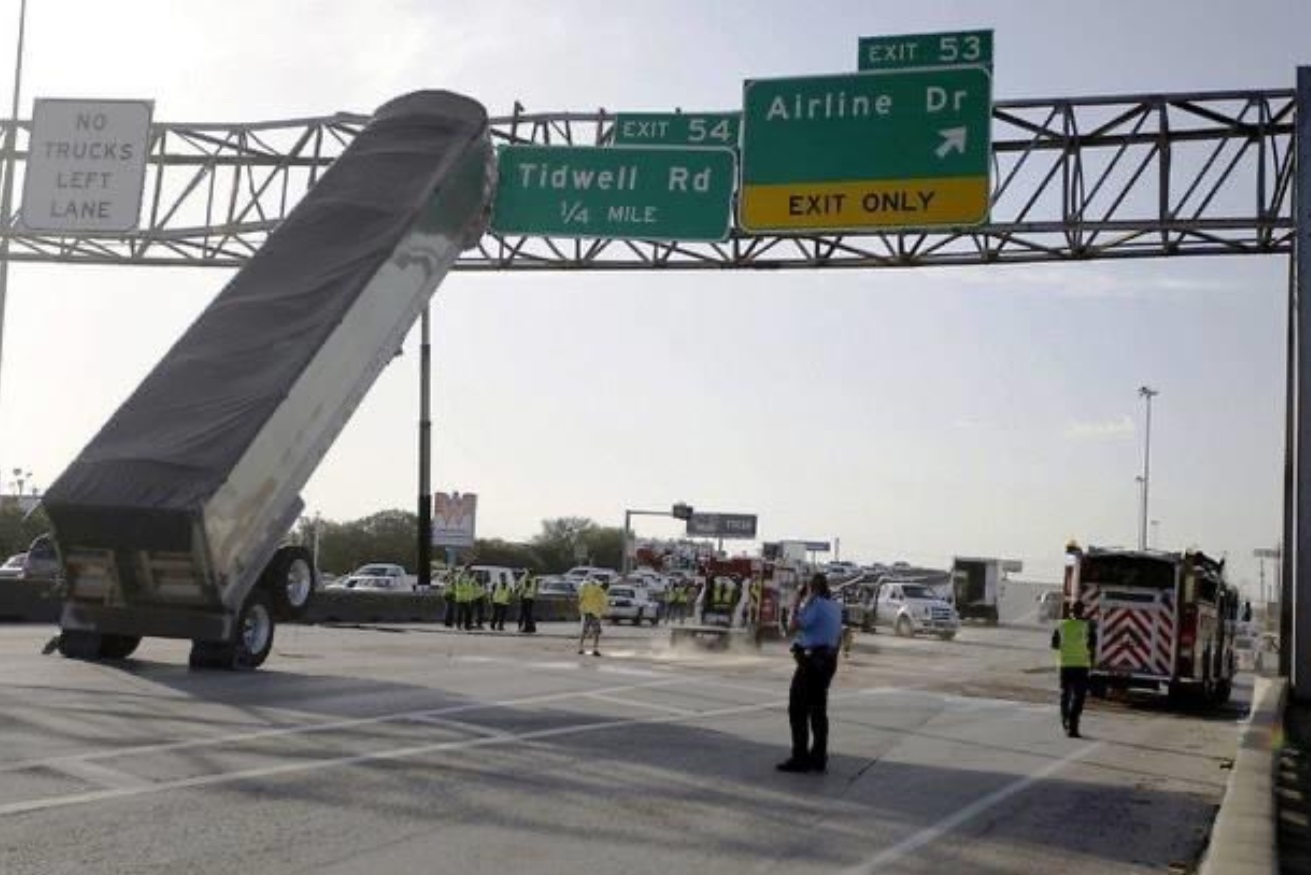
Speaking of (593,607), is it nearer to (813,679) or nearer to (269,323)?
(269,323)

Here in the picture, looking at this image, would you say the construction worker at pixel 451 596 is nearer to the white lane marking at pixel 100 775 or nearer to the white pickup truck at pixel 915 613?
the white pickup truck at pixel 915 613

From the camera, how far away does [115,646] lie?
62.5 ft

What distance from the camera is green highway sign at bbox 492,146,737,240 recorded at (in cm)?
2294

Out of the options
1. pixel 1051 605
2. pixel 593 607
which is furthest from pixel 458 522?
pixel 593 607

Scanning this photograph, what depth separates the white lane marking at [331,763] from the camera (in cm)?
881

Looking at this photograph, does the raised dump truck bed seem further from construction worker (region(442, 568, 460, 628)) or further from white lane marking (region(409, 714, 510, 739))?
construction worker (region(442, 568, 460, 628))

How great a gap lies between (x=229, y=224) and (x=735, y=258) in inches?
333

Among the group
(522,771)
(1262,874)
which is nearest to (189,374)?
(522,771)

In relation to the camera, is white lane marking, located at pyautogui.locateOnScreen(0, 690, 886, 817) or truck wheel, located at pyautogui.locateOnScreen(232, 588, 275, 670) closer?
white lane marking, located at pyautogui.locateOnScreen(0, 690, 886, 817)

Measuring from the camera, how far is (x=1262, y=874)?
7445 millimetres

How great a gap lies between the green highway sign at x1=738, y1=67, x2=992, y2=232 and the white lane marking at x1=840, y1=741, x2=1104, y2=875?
8.91 m

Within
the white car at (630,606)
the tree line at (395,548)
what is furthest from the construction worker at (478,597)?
the tree line at (395,548)

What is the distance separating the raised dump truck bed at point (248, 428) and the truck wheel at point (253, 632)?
28 millimetres

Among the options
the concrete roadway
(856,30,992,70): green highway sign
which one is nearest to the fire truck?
the concrete roadway
